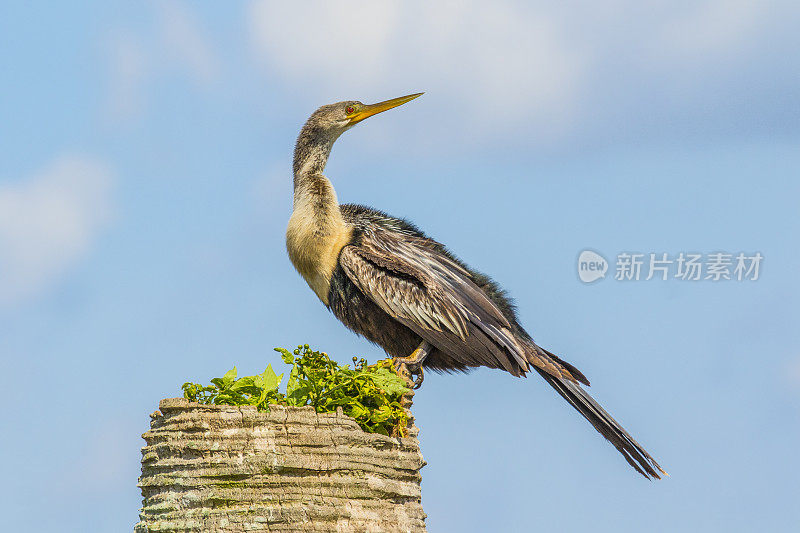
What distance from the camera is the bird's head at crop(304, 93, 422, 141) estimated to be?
39.1 ft

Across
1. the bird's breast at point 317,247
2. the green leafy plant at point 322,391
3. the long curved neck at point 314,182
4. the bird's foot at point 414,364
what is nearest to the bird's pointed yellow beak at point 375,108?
the long curved neck at point 314,182

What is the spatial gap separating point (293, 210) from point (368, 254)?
4.40ft

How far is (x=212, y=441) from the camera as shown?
7.28m

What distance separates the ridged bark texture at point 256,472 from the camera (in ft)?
23.6

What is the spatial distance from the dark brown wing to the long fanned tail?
19cm

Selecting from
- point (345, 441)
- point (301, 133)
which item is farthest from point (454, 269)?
point (345, 441)

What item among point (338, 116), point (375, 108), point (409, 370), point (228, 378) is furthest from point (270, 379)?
point (375, 108)

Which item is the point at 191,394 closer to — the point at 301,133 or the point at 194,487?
the point at 194,487

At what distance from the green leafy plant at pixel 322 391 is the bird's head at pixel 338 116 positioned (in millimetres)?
4364

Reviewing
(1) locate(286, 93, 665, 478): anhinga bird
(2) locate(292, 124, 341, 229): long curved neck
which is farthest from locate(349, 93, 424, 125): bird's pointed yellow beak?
(1) locate(286, 93, 665, 478): anhinga bird

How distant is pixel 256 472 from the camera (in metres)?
7.23

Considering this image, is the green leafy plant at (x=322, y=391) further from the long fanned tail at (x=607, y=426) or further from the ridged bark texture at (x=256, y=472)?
the long fanned tail at (x=607, y=426)

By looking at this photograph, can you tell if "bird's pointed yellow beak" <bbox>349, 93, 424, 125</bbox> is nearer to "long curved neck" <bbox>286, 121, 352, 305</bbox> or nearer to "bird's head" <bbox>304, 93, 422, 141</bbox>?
"bird's head" <bbox>304, 93, 422, 141</bbox>

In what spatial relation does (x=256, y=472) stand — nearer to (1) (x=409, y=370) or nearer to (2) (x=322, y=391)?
(2) (x=322, y=391)
